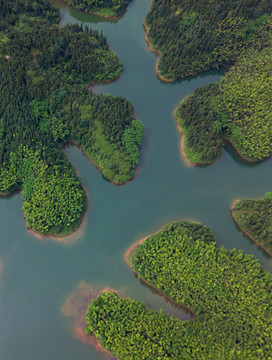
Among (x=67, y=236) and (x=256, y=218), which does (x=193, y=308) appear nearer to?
(x=256, y=218)

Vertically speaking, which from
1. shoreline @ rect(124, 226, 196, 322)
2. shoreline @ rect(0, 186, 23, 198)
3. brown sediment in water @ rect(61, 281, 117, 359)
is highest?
shoreline @ rect(124, 226, 196, 322)

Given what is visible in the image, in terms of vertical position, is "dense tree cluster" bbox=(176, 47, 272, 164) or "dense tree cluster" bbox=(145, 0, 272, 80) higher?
"dense tree cluster" bbox=(145, 0, 272, 80)

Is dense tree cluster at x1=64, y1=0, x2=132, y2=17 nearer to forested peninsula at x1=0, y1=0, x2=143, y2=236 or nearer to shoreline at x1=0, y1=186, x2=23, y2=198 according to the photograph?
forested peninsula at x1=0, y1=0, x2=143, y2=236

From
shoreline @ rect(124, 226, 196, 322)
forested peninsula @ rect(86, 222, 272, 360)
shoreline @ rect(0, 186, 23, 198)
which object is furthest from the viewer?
shoreline @ rect(0, 186, 23, 198)

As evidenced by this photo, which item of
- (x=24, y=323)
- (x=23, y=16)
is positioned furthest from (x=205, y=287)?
(x=23, y=16)

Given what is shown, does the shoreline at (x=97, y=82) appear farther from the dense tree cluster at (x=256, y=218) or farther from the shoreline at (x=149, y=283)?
the dense tree cluster at (x=256, y=218)

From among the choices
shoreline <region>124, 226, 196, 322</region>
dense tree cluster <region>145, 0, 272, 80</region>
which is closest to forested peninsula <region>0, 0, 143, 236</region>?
shoreline <region>124, 226, 196, 322</region>

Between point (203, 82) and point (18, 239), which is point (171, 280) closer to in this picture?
point (18, 239)
